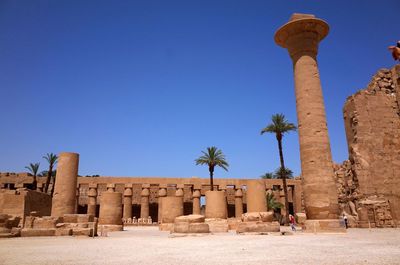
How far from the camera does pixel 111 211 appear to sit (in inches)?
798

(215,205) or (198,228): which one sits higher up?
(215,205)

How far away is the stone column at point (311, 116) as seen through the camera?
12.9m

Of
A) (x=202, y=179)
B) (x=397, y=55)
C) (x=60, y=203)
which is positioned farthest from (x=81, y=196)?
(x=397, y=55)

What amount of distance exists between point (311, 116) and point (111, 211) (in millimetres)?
13472

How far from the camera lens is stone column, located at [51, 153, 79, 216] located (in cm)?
1738

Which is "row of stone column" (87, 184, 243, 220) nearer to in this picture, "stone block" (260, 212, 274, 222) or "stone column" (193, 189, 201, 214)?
"stone column" (193, 189, 201, 214)

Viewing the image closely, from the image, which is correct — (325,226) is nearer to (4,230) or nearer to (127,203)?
(4,230)

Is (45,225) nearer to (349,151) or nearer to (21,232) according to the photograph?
(21,232)

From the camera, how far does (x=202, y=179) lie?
3684 cm

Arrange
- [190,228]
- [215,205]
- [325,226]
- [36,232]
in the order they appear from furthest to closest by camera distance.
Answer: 1. [215,205]
2. [190,228]
3. [36,232]
4. [325,226]

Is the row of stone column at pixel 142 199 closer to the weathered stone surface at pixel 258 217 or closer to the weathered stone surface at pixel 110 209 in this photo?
the weathered stone surface at pixel 110 209

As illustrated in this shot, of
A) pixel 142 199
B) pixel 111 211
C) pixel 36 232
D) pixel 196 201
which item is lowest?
pixel 36 232

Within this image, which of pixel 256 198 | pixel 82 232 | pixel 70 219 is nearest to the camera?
pixel 82 232

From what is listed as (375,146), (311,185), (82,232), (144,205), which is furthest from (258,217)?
(144,205)
